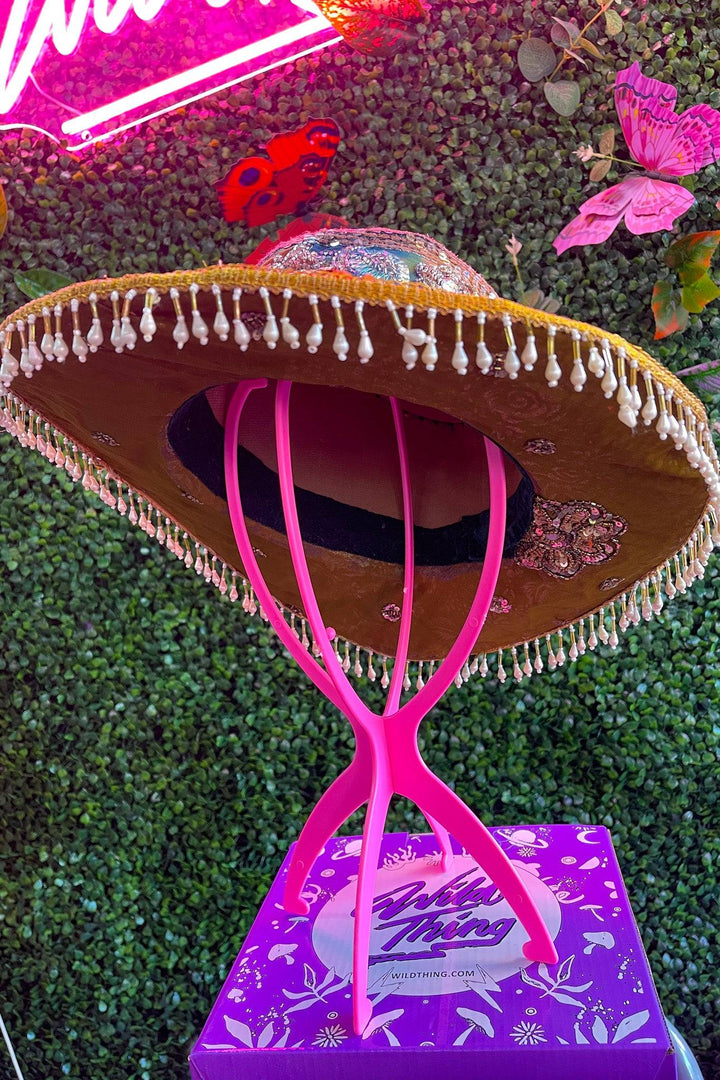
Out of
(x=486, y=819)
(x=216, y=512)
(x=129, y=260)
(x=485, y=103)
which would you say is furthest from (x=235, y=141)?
(x=486, y=819)

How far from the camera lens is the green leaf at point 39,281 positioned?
73.3 inches

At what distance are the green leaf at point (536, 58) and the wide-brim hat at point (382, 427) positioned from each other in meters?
1.02

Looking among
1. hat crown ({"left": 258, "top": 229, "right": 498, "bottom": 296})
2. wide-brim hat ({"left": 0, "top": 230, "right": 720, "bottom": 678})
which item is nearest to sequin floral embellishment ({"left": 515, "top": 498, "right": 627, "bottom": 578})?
wide-brim hat ({"left": 0, "top": 230, "right": 720, "bottom": 678})

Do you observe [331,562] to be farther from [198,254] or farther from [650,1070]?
[198,254]

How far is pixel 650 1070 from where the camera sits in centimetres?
86

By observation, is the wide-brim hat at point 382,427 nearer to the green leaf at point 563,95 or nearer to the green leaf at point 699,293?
the green leaf at point 699,293

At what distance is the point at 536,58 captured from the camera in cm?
182

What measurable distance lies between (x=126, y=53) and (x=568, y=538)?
159cm

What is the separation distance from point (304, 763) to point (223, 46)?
1.67 m

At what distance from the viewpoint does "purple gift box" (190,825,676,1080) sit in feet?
2.88

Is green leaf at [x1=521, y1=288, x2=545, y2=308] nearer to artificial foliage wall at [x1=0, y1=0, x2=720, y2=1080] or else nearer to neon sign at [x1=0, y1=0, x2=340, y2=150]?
artificial foliage wall at [x1=0, y1=0, x2=720, y2=1080]

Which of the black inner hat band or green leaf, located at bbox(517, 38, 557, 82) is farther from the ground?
green leaf, located at bbox(517, 38, 557, 82)

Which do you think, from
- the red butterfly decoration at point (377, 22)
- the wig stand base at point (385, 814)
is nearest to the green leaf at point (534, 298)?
the red butterfly decoration at point (377, 22)

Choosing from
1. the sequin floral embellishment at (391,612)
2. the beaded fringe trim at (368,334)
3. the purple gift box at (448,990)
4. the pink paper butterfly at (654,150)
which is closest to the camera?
the beaded fringe trim at (368,334)
